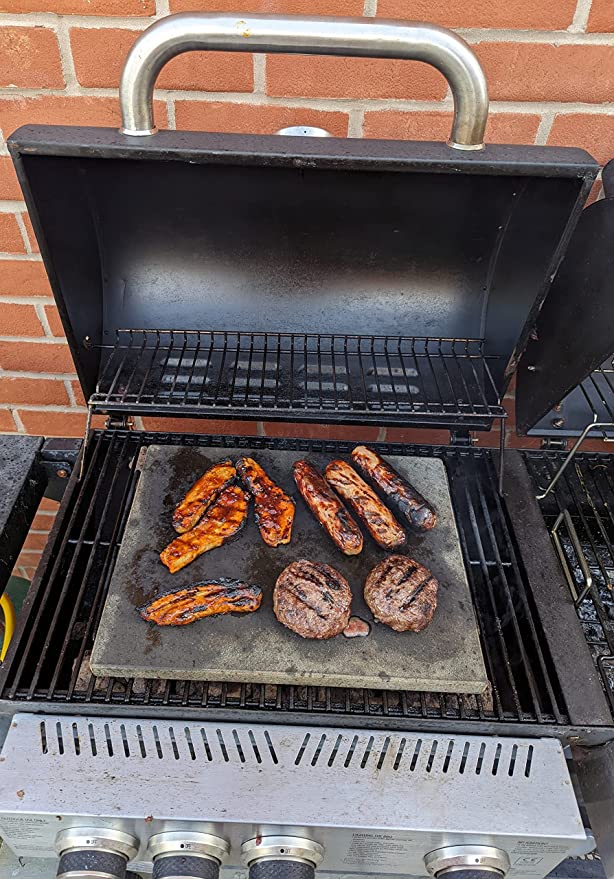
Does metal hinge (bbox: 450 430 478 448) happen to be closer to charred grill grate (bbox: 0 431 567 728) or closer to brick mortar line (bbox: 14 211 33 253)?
charred grill grate (bbox: 0 431 567 728)

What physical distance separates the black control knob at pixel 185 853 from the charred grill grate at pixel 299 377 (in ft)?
3.52

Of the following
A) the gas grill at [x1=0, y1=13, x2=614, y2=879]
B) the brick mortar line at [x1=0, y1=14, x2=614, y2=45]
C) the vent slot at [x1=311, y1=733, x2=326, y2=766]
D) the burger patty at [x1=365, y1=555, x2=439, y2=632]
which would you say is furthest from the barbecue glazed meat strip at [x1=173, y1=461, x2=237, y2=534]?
the brick mortar line at [x1=0, y1=14, x2=614, y2=45]

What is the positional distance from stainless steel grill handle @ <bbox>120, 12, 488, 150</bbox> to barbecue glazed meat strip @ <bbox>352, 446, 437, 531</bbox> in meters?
1.02

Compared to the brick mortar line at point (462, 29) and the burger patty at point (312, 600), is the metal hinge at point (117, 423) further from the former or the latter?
the brick mortar line at point (462, 29)

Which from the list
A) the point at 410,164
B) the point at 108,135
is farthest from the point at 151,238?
the point at 410,164

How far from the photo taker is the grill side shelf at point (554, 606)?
142cm

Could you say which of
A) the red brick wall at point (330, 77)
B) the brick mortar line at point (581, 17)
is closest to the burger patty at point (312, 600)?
the red brick wall at point (330, 77)

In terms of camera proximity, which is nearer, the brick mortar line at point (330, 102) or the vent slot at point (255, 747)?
the vent slot at point (255, 747)

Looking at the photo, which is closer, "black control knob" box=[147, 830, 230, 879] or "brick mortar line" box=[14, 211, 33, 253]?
"black control knob" box=[147, 830, 230, 879]

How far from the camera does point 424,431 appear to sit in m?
2.54

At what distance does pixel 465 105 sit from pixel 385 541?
112cm

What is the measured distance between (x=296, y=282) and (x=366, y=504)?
2.53ft

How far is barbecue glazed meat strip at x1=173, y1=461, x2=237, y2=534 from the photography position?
68.0 inches

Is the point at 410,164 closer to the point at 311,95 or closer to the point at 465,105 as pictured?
the point at 465,105
